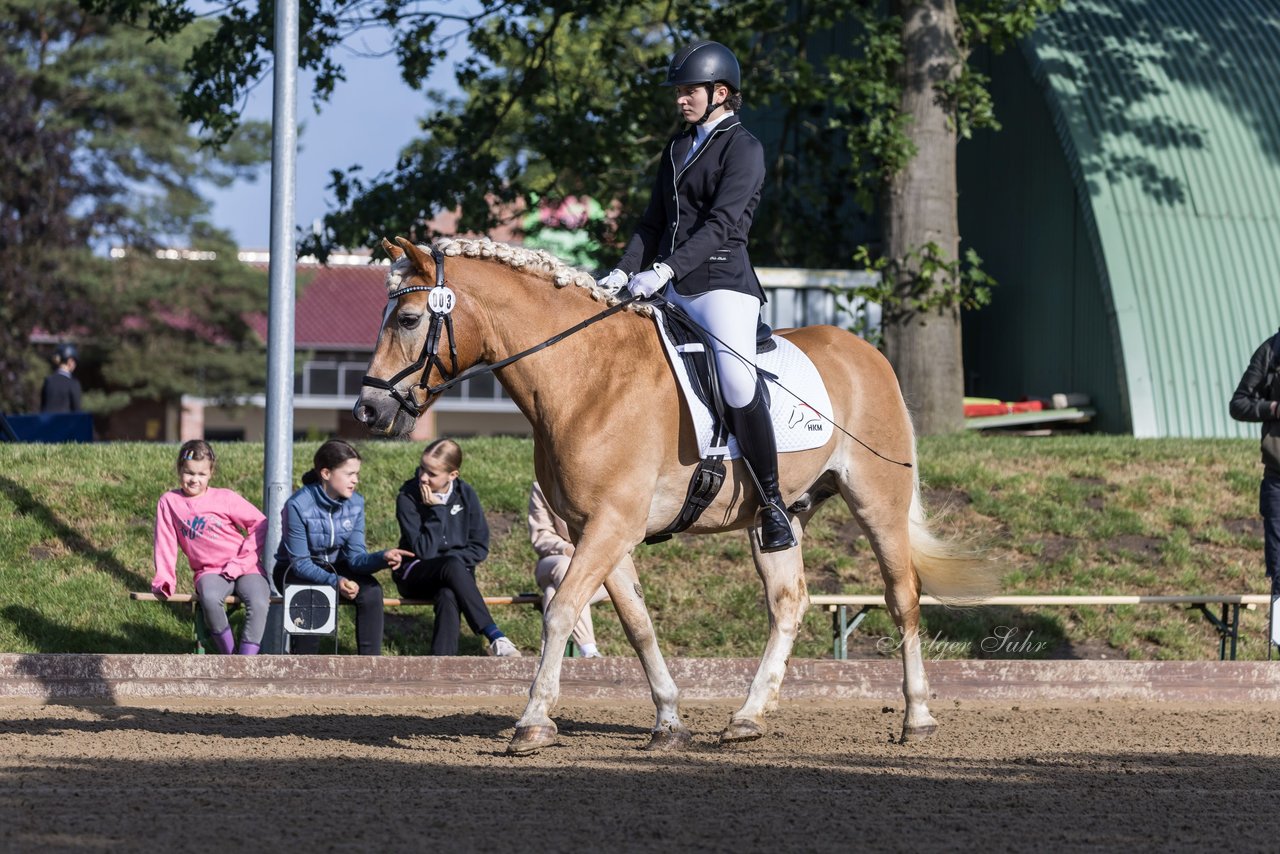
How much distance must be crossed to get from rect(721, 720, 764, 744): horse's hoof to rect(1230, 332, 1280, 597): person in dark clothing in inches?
174

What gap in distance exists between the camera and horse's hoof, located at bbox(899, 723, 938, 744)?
7.43 m

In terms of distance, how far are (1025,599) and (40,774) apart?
19.4 feet

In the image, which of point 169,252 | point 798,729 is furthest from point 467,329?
point 169,252

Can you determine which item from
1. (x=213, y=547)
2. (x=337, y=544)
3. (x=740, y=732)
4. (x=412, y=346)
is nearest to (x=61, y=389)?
(x=213, y=547)

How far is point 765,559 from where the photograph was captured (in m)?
7.83

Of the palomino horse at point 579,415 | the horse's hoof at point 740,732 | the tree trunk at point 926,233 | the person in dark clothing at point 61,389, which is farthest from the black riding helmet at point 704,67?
the person in dark clothing at point 61,389

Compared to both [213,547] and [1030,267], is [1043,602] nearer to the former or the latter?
[213,547]

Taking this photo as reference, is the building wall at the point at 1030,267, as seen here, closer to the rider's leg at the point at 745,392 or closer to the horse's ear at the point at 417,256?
the rider's leg at the point at 745,392

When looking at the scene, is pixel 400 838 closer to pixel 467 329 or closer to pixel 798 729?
pixel 467 329

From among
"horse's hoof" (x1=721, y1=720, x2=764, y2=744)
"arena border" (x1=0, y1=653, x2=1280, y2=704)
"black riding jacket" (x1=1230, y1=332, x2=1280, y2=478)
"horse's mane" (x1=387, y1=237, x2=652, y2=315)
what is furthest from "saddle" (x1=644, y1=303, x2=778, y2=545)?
"black riding jacket" (x1=1230, y1=332, x2=1280, y2=478)

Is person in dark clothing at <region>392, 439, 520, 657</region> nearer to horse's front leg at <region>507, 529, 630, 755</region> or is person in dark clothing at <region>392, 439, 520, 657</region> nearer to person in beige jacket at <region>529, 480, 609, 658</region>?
person in beige jacket at <region>529, 480, 609, 658</region>

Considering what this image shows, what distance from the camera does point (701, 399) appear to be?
23.1 ft

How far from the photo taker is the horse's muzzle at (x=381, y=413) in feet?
21.1

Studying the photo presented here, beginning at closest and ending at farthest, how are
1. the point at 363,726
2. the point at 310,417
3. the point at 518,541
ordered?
the point at 363,726, the point at 518,541, the point at 310,417
